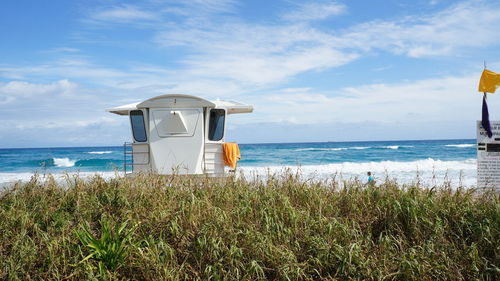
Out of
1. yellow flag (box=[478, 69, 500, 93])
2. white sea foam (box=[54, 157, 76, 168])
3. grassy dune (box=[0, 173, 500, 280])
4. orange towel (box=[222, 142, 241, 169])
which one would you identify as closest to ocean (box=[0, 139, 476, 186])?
white sea foam (box=[54, 157, 76, 168])

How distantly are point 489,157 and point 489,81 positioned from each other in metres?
1.55

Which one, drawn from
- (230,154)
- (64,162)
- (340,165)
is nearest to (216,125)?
(230,154)

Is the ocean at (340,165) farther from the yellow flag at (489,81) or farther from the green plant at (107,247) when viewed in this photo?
the green plant at (107,247)

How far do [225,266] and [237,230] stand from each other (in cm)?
64

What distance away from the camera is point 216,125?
13.0 m

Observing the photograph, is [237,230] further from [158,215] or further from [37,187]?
[37,187]

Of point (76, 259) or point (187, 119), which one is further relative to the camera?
point (187, 119)

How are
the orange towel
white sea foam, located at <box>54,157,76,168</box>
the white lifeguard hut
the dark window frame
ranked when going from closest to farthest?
the white lifeguard hut < the orange towel < the dark window frame < white sea foam, located at <box>54,157,76,168</box>

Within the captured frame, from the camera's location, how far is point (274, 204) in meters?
6.68

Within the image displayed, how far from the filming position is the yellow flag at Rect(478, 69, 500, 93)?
28.8 feet

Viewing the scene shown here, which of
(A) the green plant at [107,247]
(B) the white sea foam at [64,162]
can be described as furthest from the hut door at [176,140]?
(B) the white sea foam at [64,162]

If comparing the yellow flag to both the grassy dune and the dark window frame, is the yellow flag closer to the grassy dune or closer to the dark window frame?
the grassy dune

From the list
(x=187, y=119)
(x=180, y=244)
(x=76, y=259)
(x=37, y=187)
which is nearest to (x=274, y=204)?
(x=180, y=244)

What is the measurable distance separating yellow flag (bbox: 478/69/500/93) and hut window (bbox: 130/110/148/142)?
866 cm
